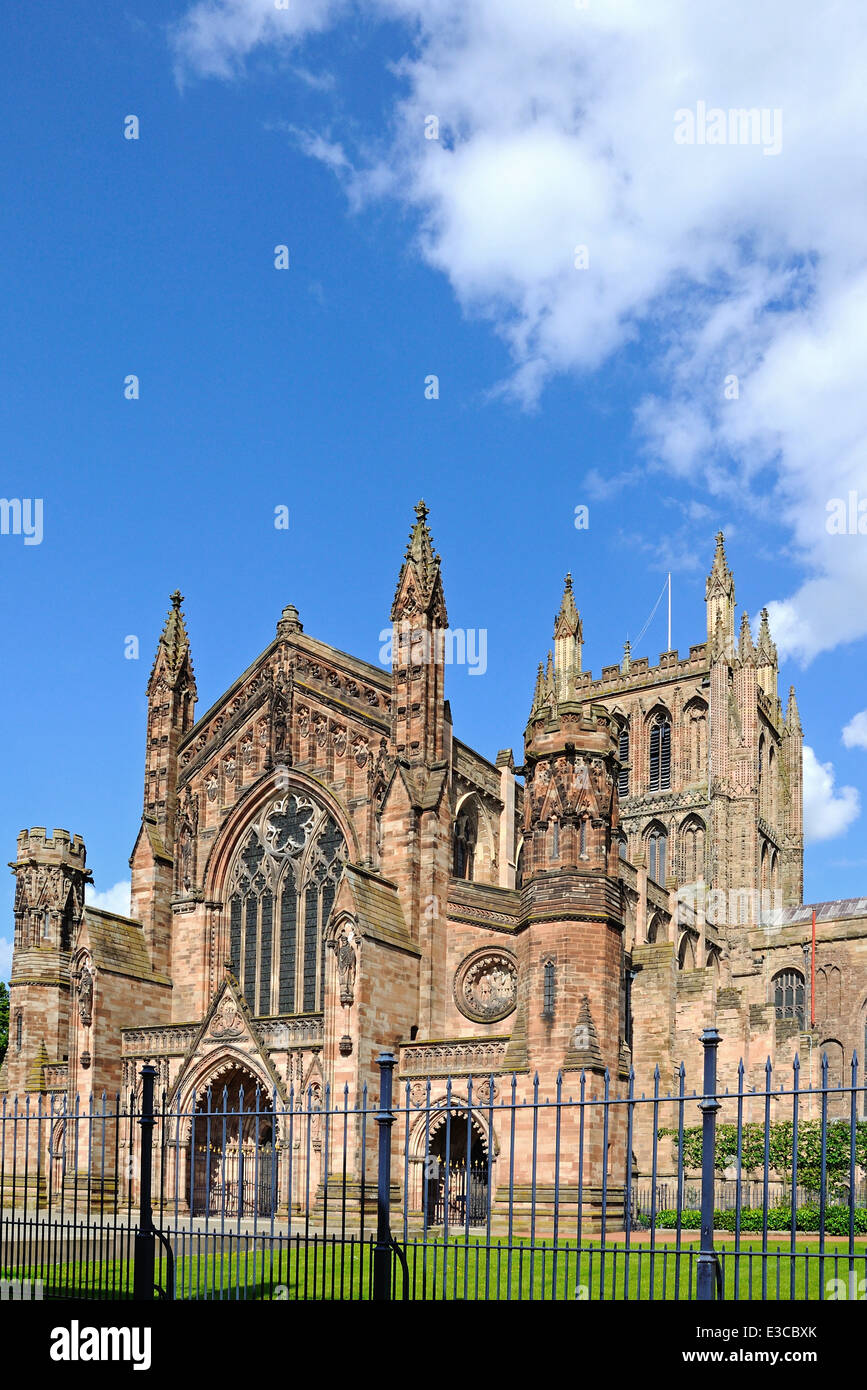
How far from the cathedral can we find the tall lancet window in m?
0.06

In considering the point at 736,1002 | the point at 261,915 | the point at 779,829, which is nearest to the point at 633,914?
the point at 736,1002

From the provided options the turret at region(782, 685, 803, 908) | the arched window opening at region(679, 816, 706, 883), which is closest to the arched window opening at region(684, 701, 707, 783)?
the arched window opening at region(679, 816, 706, 883)

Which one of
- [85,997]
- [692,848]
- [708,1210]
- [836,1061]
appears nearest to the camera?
[708,1210]

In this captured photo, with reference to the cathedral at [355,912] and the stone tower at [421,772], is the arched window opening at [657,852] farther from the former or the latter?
the stone tower at [421,772]

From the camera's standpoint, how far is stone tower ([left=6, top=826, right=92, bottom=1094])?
127 ft

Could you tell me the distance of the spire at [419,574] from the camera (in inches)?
1377

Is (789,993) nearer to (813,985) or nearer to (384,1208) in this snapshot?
(813,985)

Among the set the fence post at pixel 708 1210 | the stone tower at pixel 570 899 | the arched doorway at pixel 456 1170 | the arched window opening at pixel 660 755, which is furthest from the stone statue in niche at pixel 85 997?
the arched window opening at pixel 660 755

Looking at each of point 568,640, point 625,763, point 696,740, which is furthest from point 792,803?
point 568,640

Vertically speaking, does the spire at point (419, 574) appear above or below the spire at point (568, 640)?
below

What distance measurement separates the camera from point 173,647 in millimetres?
40344

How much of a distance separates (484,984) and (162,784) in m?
11.9

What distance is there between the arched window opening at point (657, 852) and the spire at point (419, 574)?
3637 cm
